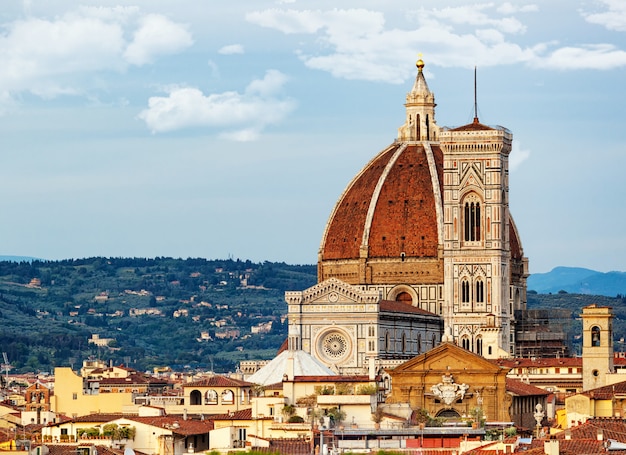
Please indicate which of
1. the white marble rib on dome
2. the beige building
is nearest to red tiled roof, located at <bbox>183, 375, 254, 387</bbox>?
the white marble rib on dome

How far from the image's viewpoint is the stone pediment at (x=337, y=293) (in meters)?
135

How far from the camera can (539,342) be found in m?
144

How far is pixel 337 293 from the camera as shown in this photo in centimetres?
13575

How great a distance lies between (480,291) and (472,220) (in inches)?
141

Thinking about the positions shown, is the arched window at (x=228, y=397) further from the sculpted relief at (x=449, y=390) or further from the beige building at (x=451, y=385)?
the sculpted relief at (x=449, y=390)

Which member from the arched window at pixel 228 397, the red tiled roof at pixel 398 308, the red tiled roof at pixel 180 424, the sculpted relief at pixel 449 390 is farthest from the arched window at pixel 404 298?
the red tiled roof at pixel 180 424

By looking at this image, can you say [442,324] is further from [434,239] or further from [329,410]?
[329,410]

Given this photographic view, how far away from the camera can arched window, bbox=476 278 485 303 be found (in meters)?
139

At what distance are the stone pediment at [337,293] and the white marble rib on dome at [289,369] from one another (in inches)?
948

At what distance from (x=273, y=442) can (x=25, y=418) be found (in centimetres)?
3080

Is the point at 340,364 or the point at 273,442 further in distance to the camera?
the point at 340,364

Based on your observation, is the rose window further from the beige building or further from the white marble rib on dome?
the white marble rib on dome

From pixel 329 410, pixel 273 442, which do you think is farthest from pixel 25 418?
pixel 273 442

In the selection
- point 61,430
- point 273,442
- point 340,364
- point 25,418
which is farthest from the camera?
point 340,364
